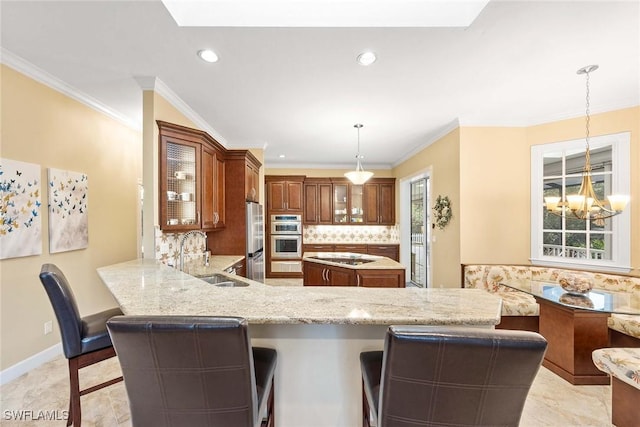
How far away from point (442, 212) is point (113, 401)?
4.17m

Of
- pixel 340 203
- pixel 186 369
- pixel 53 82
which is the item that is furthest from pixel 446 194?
pixel 53 82

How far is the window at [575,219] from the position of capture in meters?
3.10

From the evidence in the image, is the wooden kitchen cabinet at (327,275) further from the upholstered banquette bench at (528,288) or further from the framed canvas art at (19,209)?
the framed canvas art at (19,209)

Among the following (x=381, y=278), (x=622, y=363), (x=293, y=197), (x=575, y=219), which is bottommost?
(x=622, y=363)

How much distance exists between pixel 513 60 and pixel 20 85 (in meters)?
4.17

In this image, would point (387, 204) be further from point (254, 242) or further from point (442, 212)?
point (254, 242)

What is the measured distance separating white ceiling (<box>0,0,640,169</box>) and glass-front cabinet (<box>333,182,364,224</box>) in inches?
115

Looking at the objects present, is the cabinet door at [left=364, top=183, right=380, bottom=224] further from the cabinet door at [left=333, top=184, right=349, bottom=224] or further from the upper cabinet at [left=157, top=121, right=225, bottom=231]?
the upper cabinet at [left=157, top=121, right=225, bottom=231]

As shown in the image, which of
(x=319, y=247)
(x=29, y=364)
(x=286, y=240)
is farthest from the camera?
(x=319, y=247)

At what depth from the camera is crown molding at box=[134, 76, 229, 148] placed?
2.59m

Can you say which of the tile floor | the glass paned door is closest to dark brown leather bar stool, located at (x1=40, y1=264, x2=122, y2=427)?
the tile floor

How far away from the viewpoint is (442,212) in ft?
13.5

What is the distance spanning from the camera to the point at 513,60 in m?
2.30

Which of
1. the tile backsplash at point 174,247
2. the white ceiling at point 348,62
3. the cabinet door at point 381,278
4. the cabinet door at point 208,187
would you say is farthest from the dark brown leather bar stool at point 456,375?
the cabinet door at point 208,187
